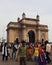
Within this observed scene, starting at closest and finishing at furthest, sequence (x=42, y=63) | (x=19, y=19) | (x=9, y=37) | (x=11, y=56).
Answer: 1. (x=42, y=63)
2. (x=11, y=56)
3. (x=9, y=37)
4. (x=19, y=19)

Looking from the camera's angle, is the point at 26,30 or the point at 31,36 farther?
the point at 31,36

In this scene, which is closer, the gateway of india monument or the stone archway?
the gateway of india monument

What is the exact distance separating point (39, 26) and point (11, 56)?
145 ft

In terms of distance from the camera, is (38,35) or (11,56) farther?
(38,35)

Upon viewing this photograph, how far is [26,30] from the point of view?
69.6 m

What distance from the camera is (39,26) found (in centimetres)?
7100

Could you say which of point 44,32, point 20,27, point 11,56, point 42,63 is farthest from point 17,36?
point 42,63

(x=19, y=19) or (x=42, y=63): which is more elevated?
(x=19, y=19)

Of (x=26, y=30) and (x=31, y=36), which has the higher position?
(x=26, y=30)

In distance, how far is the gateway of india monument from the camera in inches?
2712

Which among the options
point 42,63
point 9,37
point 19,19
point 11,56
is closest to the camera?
point 42,63

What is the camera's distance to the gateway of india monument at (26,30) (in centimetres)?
6888

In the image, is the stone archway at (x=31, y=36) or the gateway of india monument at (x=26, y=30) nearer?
the gateway of india monument at (x=26, y=30)

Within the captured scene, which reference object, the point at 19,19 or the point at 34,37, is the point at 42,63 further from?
the point at 19,19
